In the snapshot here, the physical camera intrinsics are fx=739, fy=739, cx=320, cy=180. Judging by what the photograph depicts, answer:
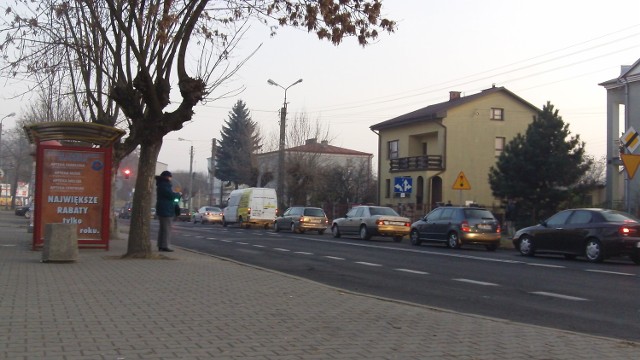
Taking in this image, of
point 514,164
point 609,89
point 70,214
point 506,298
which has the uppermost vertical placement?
point 609,89

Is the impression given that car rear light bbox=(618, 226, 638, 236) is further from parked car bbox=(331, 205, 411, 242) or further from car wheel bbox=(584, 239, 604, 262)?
parked car bbox=(331, 205, 411, 242)

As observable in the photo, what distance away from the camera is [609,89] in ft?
134

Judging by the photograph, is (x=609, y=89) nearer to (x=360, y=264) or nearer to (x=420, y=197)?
(x=420, y=197)

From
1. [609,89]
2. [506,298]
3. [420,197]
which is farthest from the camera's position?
[420,197]

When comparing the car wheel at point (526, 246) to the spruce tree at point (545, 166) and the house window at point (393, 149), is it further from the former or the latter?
the house window at point (393, 149)

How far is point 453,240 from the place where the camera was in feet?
83.3

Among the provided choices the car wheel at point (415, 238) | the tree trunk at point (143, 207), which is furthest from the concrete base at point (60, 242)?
the car wheel at point (415, 238)

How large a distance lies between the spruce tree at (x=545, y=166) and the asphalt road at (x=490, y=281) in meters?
12.6

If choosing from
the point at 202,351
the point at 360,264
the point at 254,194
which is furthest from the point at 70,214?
the point at 254,194

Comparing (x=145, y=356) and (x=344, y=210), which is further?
(x=344, y=210)

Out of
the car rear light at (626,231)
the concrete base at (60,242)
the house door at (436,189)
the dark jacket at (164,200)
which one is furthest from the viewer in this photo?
the house door at (436,189)

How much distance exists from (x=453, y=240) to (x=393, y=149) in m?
29.8

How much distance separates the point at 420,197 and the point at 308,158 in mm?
10246

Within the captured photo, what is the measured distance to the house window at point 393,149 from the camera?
5444cm
